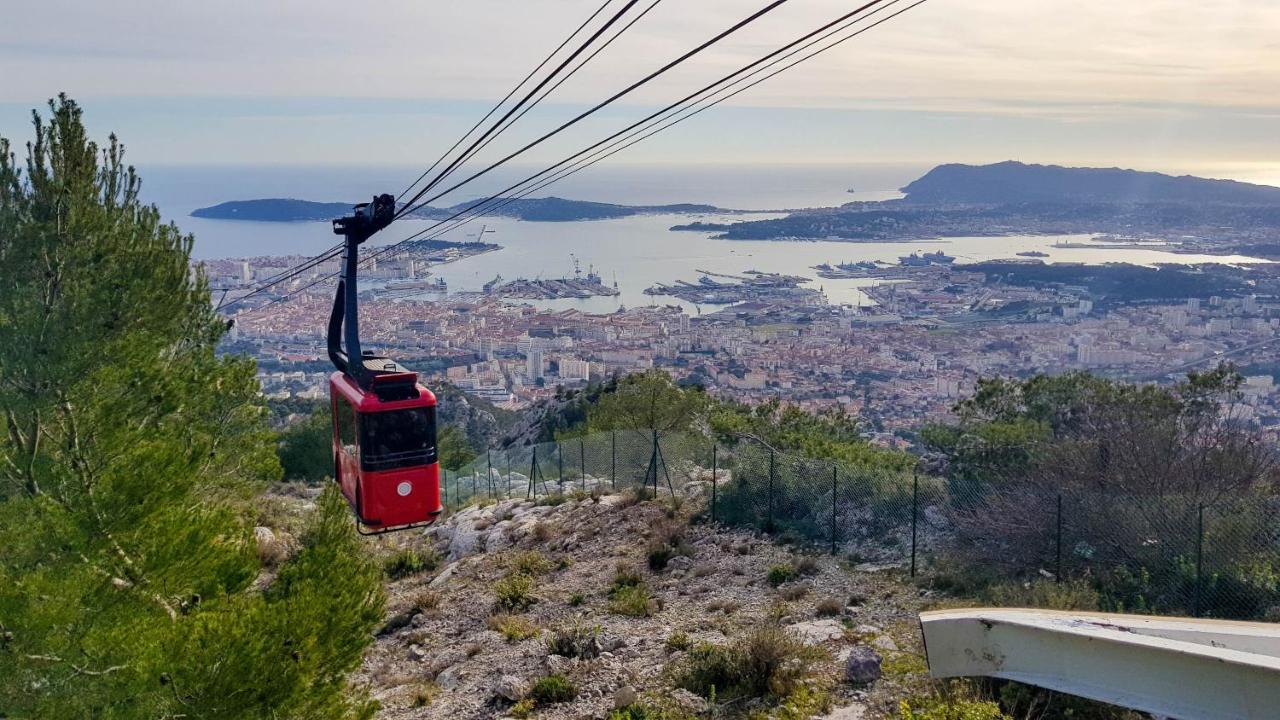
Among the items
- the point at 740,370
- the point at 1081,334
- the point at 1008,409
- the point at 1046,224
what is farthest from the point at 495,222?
the point at 1008,409

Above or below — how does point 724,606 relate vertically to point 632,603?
above

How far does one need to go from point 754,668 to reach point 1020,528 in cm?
470

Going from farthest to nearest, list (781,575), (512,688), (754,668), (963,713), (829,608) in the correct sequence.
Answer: (781,575) < (829,608) < (512,688) < (754,668) < (963,713)

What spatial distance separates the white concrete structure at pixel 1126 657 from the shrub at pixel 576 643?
439cm

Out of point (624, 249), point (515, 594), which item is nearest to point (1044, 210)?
point (624, 249)

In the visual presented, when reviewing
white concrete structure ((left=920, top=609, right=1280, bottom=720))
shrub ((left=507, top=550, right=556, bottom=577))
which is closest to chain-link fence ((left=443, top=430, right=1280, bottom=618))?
white concrete structure ((left=920, top=609, right=1280, bottom=720))

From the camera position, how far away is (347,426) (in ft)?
42.7

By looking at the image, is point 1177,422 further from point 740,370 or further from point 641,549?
point 740,370

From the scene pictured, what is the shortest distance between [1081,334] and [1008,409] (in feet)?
112

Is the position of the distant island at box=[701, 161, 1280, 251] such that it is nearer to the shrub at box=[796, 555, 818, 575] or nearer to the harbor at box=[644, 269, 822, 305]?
the harbor at box=[644, 269, 822, 305]

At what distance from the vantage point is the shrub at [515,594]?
536 inches

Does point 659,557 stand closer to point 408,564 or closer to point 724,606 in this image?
point 724,606

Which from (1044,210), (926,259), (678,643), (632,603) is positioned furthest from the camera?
(1044,210)

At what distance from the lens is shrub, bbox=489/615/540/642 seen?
1208 cm
